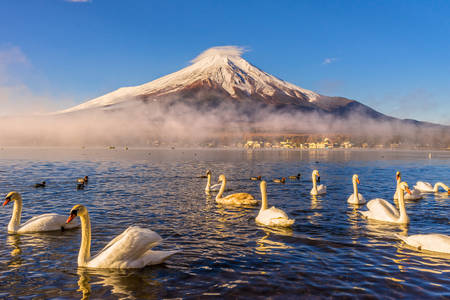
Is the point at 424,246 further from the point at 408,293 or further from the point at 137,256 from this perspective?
the point at 137,256

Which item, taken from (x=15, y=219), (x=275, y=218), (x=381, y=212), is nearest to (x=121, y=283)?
(x=275, y=218)

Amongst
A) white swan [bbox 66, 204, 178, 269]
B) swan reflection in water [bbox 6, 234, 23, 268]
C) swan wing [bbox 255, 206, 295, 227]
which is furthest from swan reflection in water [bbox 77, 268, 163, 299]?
swan wing [bbox 255, 206, 295, 227]

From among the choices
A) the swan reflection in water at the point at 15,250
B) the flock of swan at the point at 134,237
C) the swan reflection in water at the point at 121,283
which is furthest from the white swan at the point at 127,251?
the swan reflection in water at the point at 15,250

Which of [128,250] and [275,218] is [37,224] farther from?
[275,218]

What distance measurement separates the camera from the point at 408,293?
7699 millimetres

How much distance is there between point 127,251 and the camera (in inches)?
339

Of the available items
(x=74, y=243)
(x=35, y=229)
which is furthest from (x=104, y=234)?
(x=35, y=229)

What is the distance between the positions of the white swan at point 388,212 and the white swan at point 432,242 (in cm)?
333

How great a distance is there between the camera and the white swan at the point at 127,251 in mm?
8531

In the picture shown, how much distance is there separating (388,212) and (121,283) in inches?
441

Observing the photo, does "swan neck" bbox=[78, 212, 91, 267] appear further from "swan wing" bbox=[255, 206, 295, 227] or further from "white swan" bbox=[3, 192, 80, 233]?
"swan wing" bbox=[255, 206, 295, 227]

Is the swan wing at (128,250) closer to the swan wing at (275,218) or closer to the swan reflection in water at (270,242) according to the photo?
the swan reflection in water at (270,242)

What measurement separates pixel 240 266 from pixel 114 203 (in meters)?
12.1

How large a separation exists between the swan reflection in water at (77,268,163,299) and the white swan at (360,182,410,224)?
10.1m
